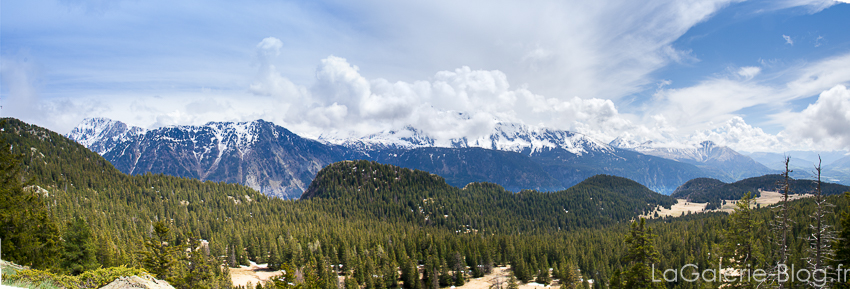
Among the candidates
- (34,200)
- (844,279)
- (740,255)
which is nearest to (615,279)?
(740,255)

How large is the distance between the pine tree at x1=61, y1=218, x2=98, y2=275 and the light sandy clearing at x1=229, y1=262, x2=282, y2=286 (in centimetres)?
4602

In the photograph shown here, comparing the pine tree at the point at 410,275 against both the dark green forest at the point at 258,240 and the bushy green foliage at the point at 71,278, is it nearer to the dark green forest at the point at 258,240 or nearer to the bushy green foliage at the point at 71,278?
the dark green forest at the point at 258,240

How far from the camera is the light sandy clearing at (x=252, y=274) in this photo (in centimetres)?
9617

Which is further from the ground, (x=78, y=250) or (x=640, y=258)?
(x=640, y=258)

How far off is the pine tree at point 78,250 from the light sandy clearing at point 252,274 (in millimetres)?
46021

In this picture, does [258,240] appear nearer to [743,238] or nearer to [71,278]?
[71,278]

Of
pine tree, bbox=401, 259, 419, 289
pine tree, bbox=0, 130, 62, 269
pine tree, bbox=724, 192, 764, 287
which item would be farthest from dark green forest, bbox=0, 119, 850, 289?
pine tree, bbox=724, 192, 764, 287

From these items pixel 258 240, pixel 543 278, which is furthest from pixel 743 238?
pixel 258 240

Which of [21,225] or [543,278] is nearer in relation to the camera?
[21,225]

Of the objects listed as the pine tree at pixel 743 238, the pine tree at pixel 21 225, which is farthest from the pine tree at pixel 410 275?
the pine tree at pixel 21 225

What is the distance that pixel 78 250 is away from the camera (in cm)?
5059

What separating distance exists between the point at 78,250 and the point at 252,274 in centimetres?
5873

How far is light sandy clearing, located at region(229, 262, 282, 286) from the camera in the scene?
96.2 meters

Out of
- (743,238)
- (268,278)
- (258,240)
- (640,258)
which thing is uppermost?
(743,238)
